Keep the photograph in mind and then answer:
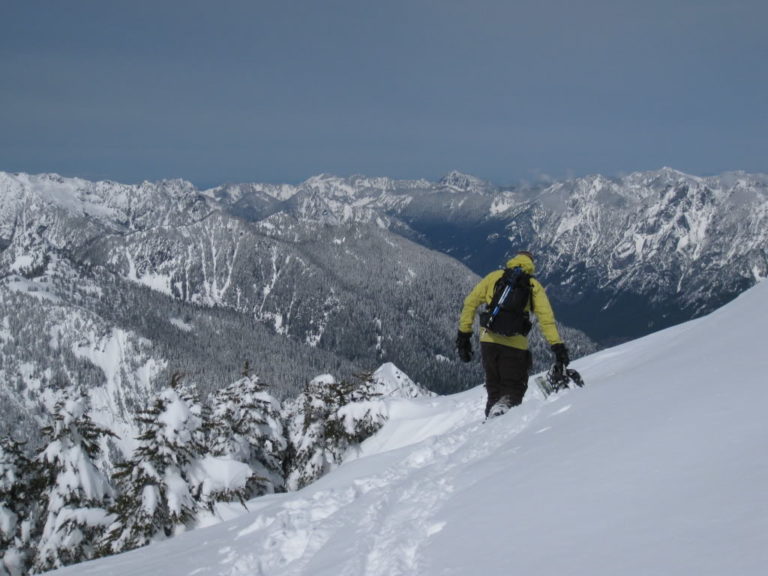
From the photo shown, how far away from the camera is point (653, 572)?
3549mm

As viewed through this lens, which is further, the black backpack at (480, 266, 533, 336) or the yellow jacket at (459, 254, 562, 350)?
the black backpack at (480, 266, 533, 336)

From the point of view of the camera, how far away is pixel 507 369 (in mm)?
12062

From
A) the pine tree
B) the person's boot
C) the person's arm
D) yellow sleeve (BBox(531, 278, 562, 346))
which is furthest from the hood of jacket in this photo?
the pine tree

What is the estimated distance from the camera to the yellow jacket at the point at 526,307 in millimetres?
11117

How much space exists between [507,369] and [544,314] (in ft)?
5.51

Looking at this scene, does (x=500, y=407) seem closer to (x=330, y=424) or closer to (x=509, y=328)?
(x=509, y=328)

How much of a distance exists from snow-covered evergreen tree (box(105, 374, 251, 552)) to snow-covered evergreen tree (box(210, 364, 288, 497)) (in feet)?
38.5

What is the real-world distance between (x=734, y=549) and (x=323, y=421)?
1068 inches

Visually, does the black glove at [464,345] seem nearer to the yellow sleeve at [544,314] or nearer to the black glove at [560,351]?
the yellow sleeve at [544,314]

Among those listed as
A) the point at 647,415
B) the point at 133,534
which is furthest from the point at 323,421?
the point at 647,415

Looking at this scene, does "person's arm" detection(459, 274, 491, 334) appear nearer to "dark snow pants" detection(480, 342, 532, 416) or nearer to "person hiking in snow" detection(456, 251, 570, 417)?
"person hiking in snow" detection(456, 251, 570, 417)

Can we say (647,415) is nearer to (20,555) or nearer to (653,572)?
(653,572)

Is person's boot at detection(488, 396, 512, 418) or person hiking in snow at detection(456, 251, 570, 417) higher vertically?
person hiking in snow at detection(456, 251, 570, 417)

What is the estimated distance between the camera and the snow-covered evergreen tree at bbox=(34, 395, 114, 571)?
19.2m
